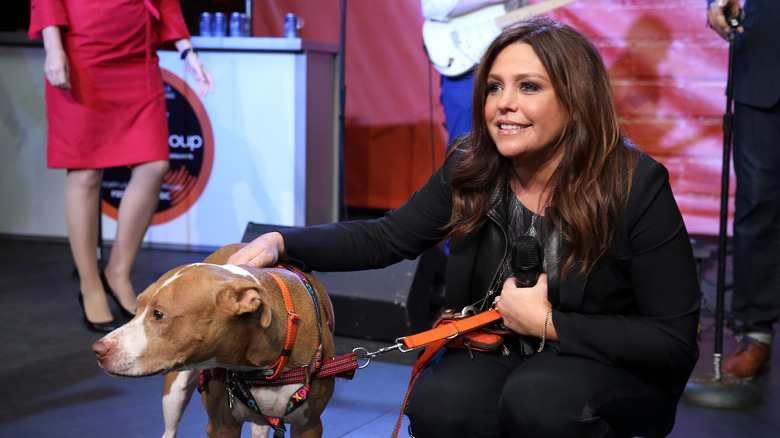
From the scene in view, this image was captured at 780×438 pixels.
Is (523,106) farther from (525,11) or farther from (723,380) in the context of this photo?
(525,11)

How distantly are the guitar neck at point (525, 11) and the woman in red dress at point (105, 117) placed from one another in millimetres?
1453

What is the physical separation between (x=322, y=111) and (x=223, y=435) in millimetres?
3344

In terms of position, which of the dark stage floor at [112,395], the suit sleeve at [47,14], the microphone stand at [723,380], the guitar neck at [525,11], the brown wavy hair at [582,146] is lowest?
the dark stage floor at [112,395]

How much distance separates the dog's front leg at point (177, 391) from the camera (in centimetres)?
194

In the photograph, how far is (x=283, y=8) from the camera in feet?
18.6

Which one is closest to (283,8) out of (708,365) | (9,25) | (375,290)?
(9,25)

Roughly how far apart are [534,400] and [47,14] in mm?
2457

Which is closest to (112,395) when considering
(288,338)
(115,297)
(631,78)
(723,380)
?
(115,297)

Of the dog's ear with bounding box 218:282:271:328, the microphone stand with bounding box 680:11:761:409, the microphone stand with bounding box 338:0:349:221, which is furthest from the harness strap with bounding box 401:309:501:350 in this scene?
the microphone stand with bounding box 338:0:349:221

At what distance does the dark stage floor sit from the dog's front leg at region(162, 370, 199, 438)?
1.03ft

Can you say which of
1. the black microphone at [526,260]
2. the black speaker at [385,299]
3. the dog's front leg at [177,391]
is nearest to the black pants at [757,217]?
the black speaker at [385,299]

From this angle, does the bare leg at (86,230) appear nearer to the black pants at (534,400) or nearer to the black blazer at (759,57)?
the black pants at (534,400)

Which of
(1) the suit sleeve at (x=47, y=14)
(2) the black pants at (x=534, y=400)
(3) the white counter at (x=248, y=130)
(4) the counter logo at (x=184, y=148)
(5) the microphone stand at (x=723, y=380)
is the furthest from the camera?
(4) the counter logo at (x=184, y=148)

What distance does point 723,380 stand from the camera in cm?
262
